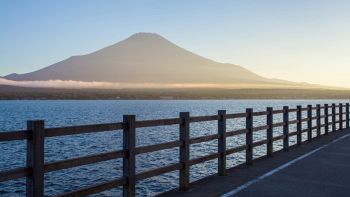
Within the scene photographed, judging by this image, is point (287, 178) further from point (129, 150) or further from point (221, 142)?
point (129, 150)

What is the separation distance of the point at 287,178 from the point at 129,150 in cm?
421

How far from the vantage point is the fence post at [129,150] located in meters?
7.73

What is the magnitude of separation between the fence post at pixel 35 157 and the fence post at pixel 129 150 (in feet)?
6.06

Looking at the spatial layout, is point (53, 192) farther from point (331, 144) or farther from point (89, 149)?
point (89, 149)

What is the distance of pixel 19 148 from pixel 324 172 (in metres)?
33.9

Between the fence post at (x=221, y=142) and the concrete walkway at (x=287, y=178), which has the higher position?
the fence post at (x=221, y=142)

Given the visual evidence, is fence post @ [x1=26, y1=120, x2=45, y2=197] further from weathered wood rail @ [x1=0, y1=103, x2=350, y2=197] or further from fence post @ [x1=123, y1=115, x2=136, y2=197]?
fence post @ [x1=123, y1=115, x2=136, y2=197]

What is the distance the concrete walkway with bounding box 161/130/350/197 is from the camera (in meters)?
9.01

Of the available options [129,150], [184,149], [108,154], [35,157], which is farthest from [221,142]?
[35,157]

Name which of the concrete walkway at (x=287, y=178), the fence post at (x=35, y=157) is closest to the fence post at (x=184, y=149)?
the concrete walkway at (x=287, y=178)

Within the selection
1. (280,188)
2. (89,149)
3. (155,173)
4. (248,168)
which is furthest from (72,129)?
(89,149)

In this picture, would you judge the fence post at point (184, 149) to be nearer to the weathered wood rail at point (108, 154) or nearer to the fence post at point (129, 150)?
the weathered wood rail at point (108, 154)

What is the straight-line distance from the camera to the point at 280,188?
9375mm

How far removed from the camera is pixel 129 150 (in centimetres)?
778
